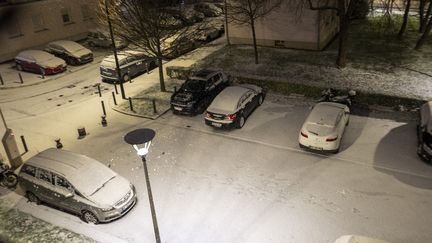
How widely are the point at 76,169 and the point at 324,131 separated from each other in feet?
29.0

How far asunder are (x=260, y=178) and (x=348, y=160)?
3.44 metres

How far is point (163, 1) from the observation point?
18828mm

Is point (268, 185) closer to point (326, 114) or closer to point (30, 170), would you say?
point (326, 114)

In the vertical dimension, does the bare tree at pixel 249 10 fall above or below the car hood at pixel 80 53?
above

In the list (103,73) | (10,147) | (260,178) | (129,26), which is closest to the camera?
(260,178)

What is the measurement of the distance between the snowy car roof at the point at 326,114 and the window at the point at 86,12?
23844 millimetres

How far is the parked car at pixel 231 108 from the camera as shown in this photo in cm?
1566

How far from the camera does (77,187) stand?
1148 centimetres

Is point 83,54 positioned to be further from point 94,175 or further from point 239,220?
point 239,220

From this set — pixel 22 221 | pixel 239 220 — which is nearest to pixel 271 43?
pixel 239 220

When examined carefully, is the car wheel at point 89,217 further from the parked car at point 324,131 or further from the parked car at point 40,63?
the parked car at point 40,63

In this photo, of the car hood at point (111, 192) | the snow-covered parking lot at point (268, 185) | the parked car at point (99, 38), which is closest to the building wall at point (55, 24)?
the parked car at point (99, 38)

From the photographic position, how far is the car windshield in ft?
58.8

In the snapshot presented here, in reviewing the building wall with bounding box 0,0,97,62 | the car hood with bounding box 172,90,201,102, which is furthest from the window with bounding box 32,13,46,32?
the car hood with bounding box 172,90,201,102
